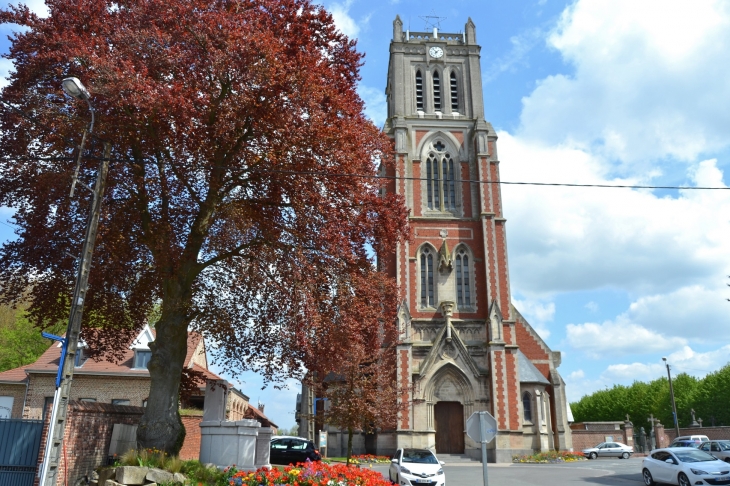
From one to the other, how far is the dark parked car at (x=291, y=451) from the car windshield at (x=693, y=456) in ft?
48.2

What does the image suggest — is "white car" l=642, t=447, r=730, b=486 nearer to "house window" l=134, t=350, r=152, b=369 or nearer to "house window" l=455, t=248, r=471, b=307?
"house window" l=455, t=248, r=471, b=307

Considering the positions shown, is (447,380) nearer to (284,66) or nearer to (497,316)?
(497,316)

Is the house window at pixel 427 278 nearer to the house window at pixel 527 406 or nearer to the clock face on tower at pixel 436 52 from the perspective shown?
the house window at pixel 527 406

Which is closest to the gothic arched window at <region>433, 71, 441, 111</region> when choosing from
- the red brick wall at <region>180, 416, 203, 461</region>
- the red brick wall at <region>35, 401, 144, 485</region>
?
the red brick wall at <region>180, 416, 203, 461</region>

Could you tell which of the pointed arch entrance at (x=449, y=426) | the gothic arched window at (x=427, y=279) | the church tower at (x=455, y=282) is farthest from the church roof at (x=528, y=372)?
the gothic arched window at (x=427, y=279)

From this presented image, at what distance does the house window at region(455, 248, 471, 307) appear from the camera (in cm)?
3716

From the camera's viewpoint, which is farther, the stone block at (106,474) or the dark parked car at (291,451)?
the dark parked car at (291,451)

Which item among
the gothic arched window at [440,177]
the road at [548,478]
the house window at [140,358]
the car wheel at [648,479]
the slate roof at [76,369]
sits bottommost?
the road at [548,478]

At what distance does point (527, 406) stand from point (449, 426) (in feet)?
18.3

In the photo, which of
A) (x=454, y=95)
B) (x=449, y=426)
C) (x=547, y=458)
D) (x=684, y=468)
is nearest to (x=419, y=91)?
(x=454, y=95)

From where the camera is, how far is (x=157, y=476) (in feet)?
40.5

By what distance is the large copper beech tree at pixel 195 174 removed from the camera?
1341 centimetres

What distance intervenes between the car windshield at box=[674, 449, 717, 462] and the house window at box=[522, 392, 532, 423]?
1780cm

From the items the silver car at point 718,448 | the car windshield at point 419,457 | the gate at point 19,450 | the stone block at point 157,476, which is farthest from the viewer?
the silver car at point 718,448
